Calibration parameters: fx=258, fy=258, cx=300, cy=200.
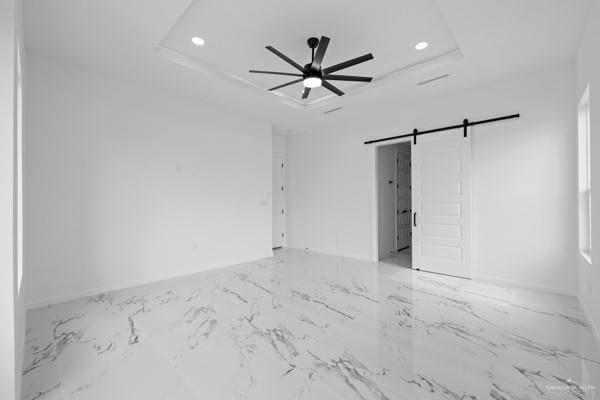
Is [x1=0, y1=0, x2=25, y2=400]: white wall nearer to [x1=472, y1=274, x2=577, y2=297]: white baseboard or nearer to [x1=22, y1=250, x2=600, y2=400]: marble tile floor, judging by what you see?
[x1=22, y1=250, x2=600, y2=400]: marble tile floor

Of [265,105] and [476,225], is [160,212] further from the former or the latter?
[476,225]

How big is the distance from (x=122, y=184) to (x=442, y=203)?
16.0ft

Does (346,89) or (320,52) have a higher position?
(346,89)

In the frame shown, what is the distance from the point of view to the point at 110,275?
11.5 feet

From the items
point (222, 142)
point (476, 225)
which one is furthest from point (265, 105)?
point (476, 225)

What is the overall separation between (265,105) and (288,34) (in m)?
1.89

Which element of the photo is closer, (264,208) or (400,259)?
(400,259)

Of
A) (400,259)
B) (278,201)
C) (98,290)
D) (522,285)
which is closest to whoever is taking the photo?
(98,290)

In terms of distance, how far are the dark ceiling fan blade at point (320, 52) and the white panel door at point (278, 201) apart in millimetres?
3839

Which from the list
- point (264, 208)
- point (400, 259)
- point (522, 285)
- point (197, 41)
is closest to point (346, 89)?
point (197, 41)

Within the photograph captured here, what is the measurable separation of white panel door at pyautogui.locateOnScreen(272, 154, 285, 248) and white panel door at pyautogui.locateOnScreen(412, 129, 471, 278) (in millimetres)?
3209

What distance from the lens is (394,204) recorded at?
5.96 m

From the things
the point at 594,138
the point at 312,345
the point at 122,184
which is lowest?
the point at 312,345

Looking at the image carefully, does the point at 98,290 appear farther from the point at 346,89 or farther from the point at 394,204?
the point at 394,204
